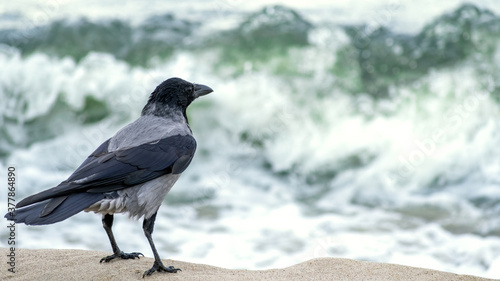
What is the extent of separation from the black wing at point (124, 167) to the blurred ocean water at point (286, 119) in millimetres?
3195

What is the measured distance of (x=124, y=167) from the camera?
170 inches

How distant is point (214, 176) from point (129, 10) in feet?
20.4

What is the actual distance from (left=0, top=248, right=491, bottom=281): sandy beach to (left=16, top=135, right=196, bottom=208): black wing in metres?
0.72

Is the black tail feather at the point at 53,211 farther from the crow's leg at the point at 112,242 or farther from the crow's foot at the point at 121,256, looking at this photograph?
the crow's foot at the point at 121,256

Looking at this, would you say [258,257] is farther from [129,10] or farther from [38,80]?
[129,10]

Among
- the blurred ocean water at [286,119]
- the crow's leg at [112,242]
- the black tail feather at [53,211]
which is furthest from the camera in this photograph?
the blurred ocean water at [286,119]

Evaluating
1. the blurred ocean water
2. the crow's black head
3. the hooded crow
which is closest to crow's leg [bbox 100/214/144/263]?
the hooded crow

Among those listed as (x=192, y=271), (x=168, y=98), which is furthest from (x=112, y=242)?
(x=168, y=98)

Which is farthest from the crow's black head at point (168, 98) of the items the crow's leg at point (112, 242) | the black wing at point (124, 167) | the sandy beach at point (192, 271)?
the sandy beach at point (192, 271)

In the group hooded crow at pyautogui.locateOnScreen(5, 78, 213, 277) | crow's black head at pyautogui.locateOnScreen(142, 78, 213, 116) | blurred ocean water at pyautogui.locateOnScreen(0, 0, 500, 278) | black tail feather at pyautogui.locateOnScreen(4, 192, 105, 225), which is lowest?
black tail feather at pyautogui.locateOnScreen(4, 192, 105, 225)

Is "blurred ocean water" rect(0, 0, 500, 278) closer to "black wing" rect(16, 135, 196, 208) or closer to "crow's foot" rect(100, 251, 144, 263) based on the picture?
"crow's foot" rect(100, 251, 144, 263)

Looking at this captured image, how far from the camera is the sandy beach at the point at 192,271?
14.7 ft

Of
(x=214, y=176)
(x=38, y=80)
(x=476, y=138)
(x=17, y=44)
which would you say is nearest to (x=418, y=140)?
(x=476, y=138)

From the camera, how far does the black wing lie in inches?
160
